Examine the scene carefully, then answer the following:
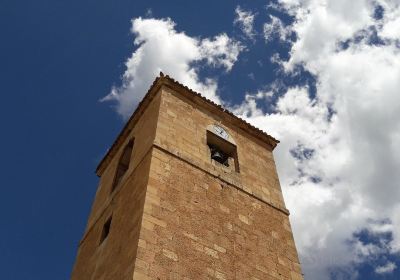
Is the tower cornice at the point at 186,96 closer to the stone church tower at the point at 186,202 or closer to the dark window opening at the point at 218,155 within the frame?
the stone church tower at the point at 186,202

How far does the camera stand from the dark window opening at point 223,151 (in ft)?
34.0

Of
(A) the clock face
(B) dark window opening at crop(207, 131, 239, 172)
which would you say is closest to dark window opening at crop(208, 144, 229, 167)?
(B) dark window opening at crop(207, 131, 239, 172)

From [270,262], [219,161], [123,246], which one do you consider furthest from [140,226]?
[219,161]

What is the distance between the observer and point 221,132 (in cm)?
1109

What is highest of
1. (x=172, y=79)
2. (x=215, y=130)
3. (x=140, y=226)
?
(x=172, y=79)

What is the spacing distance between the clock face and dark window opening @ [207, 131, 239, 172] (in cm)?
14

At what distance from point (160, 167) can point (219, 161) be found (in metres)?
2.27

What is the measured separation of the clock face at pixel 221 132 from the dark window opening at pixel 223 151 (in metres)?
0.14

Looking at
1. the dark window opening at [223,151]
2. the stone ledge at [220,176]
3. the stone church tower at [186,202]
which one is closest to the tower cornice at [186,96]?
the stone church tower at [186,202]

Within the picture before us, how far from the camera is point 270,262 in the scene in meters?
8.39

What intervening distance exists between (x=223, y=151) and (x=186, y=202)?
3.00 metres

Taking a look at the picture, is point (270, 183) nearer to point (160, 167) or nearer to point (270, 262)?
point (270, 262)

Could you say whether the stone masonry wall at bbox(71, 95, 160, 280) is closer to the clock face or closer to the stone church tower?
the stone church tower

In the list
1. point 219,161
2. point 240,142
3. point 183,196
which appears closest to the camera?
point 183,196
